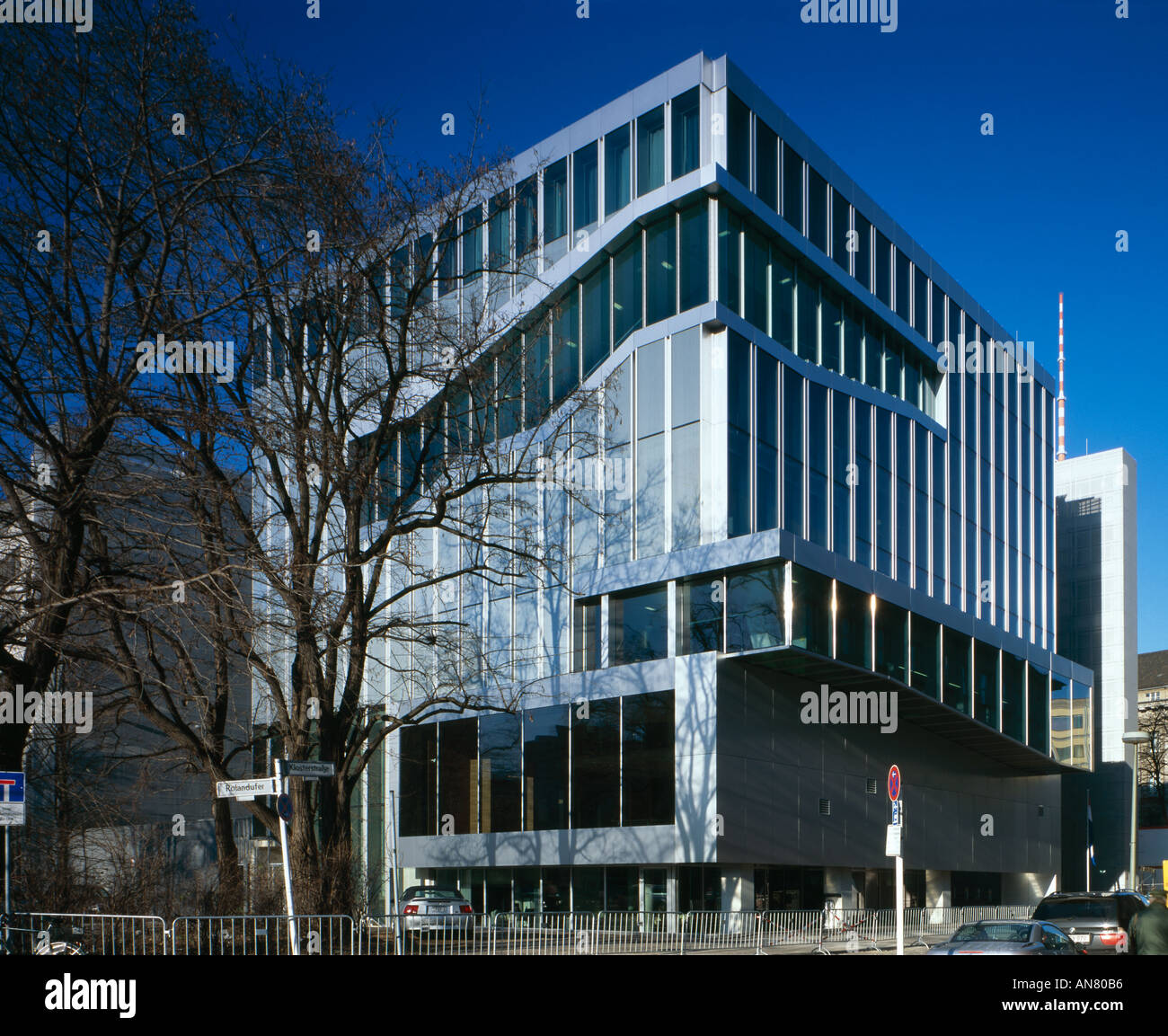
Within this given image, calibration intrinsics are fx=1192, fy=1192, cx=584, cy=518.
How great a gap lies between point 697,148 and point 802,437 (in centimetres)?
828

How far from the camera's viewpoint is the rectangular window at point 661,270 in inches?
1241

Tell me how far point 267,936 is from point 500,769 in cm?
1834

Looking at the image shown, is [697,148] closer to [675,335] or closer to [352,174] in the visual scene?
[675,335]

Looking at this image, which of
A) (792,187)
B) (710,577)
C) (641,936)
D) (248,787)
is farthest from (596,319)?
(248,787)

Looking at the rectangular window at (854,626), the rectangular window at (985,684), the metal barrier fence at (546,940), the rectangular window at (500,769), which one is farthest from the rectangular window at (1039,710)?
the metal barrier fence at (546,940)

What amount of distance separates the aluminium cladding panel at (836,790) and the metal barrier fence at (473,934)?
2.37 meters

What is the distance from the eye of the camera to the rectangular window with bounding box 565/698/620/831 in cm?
3062

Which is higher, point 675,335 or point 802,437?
point 675,335

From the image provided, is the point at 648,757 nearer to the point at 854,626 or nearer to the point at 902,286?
the point at 854,626

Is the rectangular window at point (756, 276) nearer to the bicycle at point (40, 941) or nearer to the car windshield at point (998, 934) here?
the car windshield at point (998, 934)

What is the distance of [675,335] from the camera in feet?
102

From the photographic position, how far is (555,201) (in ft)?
114

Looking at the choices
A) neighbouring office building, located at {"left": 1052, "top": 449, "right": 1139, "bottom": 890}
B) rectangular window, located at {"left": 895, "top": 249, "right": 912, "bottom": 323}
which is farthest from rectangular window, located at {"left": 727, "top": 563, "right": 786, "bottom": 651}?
neighbouring office building, located at {"left": 1052, "top": 449, "right": 1139, "bottom": 890}
